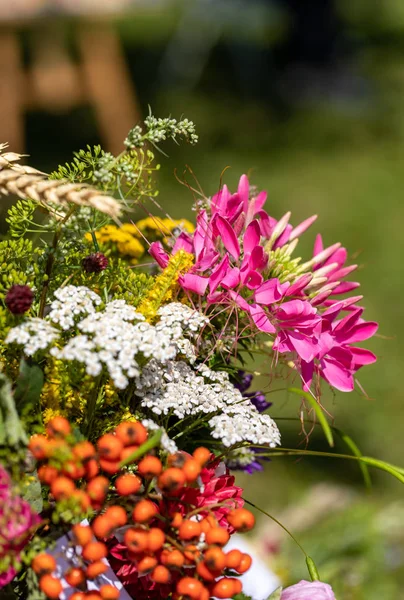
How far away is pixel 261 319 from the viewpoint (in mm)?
604

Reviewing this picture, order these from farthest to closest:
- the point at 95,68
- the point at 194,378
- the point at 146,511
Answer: the point at 95,68
the point at 194,378
the point at 146,511

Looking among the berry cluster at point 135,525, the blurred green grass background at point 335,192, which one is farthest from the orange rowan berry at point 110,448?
the blurred green grass background at point 335,192

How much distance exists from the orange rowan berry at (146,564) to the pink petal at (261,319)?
8.0 inches

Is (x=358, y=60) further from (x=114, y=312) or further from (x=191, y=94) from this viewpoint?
(x=114, y=312)

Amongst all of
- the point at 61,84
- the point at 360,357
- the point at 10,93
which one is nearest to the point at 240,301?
the point at 360,357

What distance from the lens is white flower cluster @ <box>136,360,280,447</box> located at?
546 mm

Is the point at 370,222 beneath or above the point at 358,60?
beneath

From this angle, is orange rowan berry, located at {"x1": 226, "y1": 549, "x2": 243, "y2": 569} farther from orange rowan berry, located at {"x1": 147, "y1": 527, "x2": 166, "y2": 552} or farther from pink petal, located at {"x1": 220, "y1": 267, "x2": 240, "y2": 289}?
pink petal, located at {"x1": 220, "y1": 267, "x2": 240, "y2": 289}

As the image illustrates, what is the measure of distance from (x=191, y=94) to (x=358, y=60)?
4.67 feet

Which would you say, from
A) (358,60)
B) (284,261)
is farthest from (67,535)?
(358,60)

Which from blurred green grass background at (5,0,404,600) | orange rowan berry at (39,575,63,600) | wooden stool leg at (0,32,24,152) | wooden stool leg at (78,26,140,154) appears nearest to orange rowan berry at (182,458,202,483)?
orange rowan berry at (39,575,63,600)

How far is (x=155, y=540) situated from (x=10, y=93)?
279cm

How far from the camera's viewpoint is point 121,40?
5250 millimetres

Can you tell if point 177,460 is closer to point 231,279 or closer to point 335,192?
point 231,279
